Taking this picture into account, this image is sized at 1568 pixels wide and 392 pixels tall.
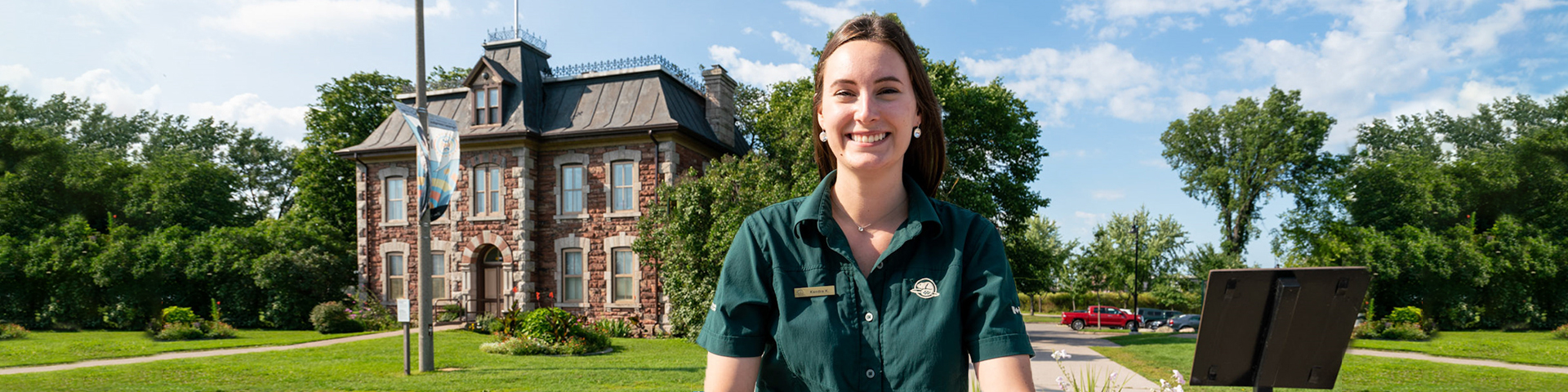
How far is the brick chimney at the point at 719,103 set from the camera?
22422 mm

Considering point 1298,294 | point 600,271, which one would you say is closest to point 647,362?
point 600,271

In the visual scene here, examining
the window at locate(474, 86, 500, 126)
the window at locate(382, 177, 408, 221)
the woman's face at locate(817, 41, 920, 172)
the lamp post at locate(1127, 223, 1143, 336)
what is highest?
the window at locate(474, 86, 500, 126)

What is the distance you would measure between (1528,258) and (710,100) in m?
18.9

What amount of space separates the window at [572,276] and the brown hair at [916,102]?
67.0ft

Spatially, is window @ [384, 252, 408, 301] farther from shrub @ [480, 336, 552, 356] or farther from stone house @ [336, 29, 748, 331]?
shrub @ [480, 336, 552, 356]

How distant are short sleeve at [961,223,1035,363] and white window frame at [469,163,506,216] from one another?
21424 millimetres

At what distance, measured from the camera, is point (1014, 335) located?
58.7 inches

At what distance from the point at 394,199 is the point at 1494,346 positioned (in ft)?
88.0

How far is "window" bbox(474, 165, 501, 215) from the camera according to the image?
70.4 feet

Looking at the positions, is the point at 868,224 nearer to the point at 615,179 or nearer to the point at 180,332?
the point at 615,179

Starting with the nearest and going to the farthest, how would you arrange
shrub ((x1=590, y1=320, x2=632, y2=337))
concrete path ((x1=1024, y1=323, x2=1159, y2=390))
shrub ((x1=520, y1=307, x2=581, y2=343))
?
concrete path ((x1=1024, y1=323, x2=1159, y2=390)) → shrub ((x1=520, y1=307, x2=581, y2=343)) → shrub ((x1=590, y1=320, x2=632, y2=337))

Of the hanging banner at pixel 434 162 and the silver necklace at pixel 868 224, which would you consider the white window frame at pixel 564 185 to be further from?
the silver necklace at pixel 868 224

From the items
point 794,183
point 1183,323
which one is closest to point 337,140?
point 794,183

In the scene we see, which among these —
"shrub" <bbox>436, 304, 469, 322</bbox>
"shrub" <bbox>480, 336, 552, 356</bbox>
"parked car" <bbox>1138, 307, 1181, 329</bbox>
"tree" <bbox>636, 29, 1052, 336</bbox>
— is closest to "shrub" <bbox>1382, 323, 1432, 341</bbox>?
"tree" <bbox>636, 29, 1052, 336</bbox>
